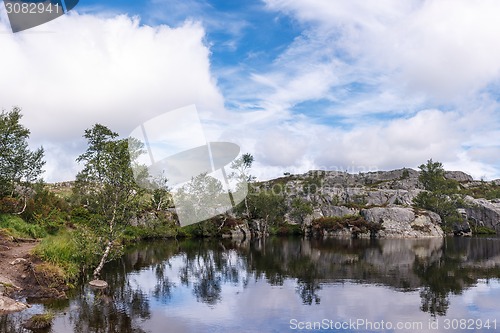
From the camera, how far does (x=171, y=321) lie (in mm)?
25266

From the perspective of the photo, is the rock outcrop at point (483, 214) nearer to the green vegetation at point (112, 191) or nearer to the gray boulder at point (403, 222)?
the gray boulder at point (403, 222)

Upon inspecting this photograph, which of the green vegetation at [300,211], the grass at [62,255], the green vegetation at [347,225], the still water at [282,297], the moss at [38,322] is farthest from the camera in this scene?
the green vegetation at [300,211]

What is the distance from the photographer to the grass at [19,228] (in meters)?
44.3

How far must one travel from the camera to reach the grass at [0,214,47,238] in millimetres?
44344

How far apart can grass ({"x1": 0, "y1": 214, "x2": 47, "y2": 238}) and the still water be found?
10.5 meters

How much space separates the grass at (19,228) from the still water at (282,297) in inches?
414

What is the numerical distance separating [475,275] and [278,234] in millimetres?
68180

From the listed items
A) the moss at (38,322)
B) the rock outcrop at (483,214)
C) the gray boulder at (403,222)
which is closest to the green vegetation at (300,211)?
the gray boulder at (403,222)

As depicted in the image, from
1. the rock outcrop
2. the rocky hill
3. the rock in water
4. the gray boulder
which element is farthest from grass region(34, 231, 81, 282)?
the rock outcrop

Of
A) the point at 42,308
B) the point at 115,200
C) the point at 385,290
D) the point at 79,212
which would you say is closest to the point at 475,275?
the point at 385,290

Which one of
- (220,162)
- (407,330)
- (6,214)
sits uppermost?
(220,162)

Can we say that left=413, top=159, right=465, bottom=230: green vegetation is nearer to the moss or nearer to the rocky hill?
the rocky hill

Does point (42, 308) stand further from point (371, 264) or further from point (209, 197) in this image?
point (209, 197)

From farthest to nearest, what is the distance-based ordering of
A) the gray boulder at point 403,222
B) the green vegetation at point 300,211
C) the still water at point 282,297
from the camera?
the green vegetation at point 300,211
the gray boulder at point 403,222
the still water at point 282,297
